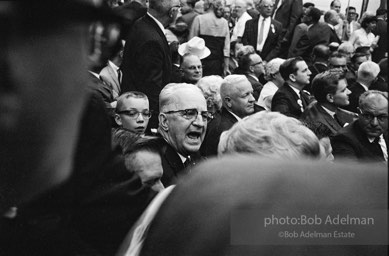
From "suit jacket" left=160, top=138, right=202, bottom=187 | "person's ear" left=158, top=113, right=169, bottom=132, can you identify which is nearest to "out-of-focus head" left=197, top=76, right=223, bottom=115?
"person's ear" left=158, top=113, right=169, bottom=132

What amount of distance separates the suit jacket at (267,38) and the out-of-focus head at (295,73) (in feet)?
13.6

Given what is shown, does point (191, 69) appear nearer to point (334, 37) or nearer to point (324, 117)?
point (334, 37)

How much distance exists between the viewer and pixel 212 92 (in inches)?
198

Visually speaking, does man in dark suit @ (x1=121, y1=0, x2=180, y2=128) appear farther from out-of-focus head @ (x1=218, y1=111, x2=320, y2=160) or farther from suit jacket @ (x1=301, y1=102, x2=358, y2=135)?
out-of-focus head @ (x1=218, y1=111, x2=320, y2=160)

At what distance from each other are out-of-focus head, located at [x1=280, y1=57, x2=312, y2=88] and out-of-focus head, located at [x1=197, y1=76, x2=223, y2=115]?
16.9 inches

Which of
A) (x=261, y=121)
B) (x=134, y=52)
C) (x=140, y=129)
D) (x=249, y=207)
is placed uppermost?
(x=249, y=207)

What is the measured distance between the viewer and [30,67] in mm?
877

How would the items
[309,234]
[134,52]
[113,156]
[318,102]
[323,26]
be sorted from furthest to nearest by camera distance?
[323,26] < [318,102] < [134,52] < [113,156] < [309,234]

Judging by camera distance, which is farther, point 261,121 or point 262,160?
point 261,121

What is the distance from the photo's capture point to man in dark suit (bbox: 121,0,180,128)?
290cm

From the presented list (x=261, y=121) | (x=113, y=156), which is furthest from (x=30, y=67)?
(x=261, y=121)

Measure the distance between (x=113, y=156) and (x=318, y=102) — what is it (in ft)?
7.69

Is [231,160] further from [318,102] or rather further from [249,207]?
[318,102]

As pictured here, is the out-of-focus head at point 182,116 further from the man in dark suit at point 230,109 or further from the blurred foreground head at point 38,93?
the blurred foreground head at point 38,93
